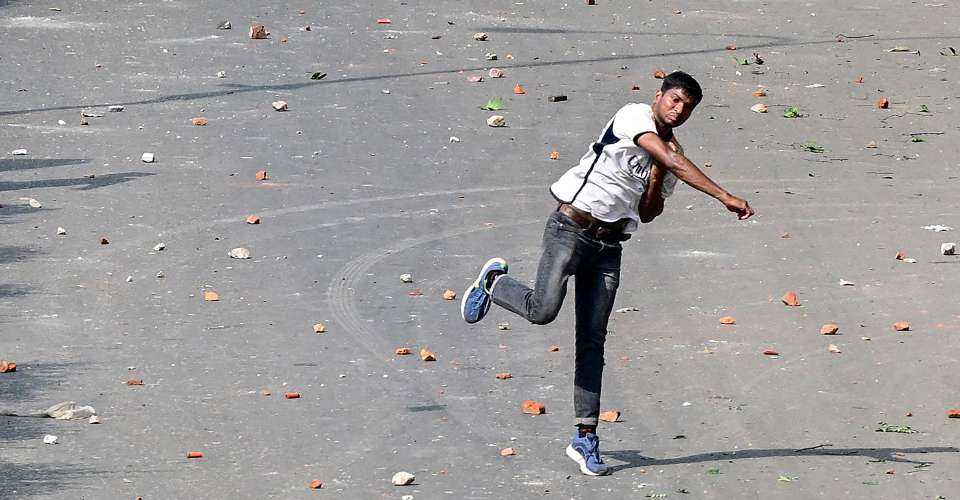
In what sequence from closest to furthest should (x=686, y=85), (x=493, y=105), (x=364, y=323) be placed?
(x=686, y=85) → (x=364, y=323) → (x=493, y=105)

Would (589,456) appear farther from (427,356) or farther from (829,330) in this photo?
(829,330)

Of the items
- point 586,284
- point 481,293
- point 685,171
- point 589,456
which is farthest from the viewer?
point 481,293

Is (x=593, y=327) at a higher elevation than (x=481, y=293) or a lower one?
higher

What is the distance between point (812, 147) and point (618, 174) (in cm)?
768

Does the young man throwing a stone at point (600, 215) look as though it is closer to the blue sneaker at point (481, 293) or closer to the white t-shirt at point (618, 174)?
the white t-shirt at point (618, 174)

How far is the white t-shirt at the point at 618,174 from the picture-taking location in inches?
276

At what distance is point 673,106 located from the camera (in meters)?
6.92

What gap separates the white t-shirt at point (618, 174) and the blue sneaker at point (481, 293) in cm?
98

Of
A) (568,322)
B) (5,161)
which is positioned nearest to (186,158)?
(5,161)

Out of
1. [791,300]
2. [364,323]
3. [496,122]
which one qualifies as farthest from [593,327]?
[496,122]

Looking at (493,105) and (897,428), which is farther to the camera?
(493,105)

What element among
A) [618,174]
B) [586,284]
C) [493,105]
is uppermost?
[618,174]

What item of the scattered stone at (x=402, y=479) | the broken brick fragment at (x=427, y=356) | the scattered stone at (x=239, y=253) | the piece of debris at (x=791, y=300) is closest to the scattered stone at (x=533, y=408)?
the broken brick fragment at (x=427, y=356)

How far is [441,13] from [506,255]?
374 inches
